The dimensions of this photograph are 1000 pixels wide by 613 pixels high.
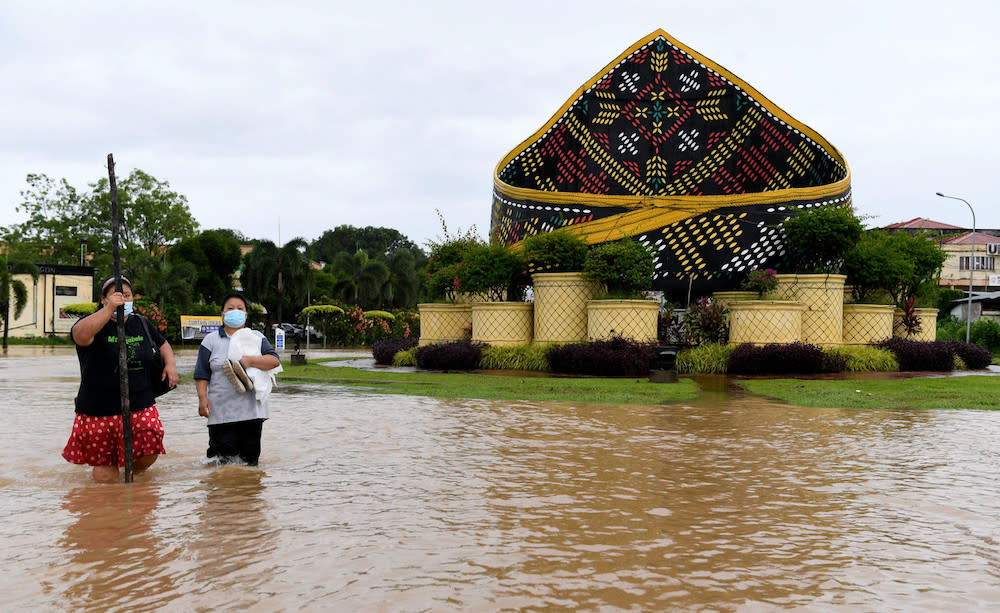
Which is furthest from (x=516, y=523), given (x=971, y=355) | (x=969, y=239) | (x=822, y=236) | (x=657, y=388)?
(x=969, y=239)

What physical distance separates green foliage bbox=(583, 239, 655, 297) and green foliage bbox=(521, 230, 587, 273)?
29.8 inches

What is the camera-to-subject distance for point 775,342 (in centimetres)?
2048

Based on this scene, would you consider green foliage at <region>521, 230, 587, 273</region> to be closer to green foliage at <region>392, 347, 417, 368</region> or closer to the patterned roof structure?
the patterned roof structure

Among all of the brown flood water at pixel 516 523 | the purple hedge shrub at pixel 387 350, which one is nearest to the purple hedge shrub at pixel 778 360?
the purple hedge shrub at pixel 387 350

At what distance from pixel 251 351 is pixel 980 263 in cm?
7922

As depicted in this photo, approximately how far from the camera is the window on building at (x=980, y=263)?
7319 cm

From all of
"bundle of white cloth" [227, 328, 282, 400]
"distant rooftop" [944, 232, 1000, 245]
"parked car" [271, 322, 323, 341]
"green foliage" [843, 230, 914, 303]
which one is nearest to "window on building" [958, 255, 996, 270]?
"distant rooftop" [944, 232, 1000, 245]

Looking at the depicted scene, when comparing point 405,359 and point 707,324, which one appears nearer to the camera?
point 707,324

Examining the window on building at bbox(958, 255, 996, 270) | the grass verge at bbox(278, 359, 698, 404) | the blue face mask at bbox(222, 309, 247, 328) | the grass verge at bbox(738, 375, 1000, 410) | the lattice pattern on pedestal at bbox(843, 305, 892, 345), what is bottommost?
the grass verge at bbox(738, 375, 1000, 410)

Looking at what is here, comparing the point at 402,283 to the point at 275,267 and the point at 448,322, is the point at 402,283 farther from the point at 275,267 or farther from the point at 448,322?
the point at 448,322

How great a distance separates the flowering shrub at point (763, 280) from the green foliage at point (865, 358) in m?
2.03

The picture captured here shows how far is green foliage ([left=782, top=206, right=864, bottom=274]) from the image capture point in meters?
21.5

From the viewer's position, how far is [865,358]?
65.7ft

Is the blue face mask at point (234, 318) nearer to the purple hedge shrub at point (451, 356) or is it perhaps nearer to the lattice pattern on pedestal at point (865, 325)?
the purple hedge shrub at point (451, 356)
